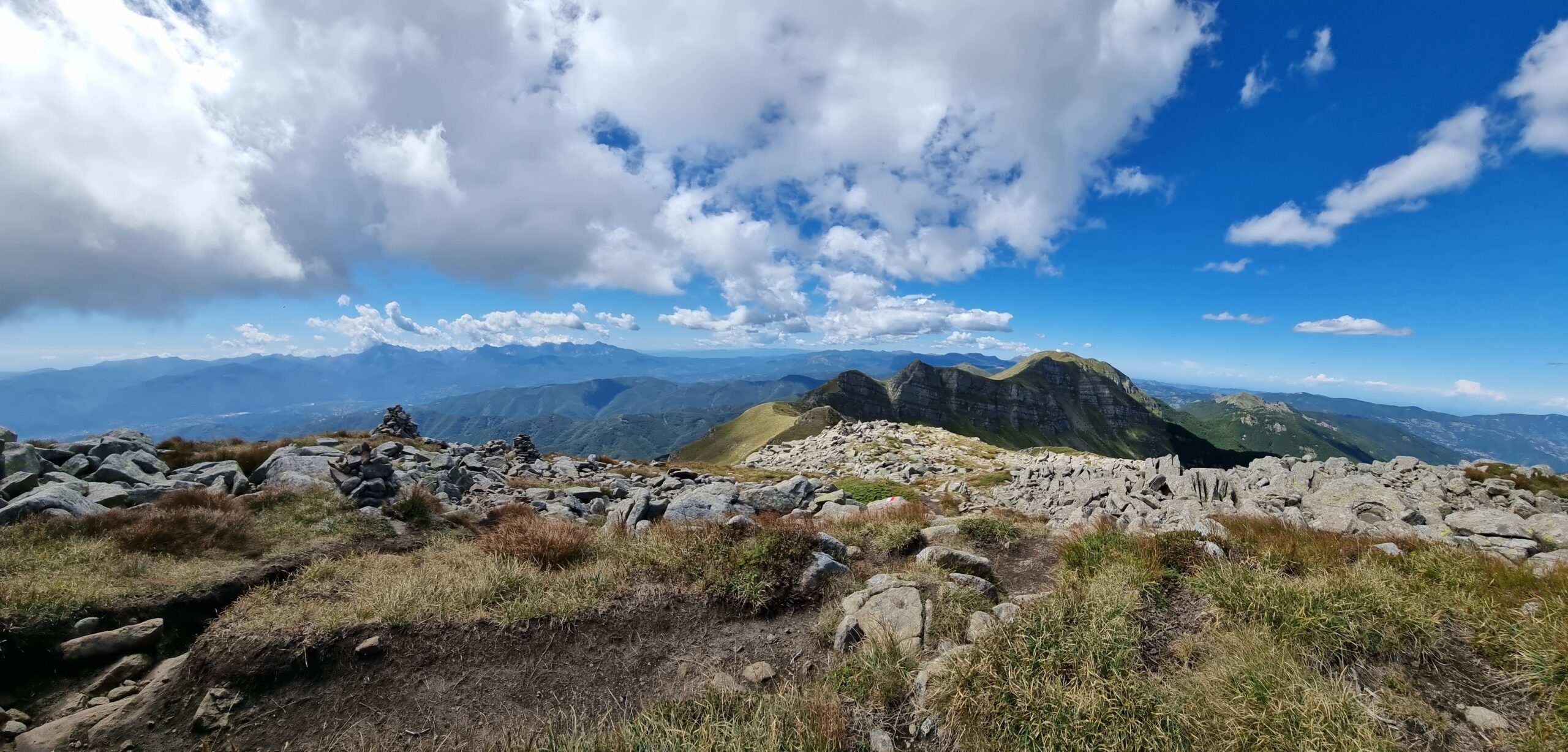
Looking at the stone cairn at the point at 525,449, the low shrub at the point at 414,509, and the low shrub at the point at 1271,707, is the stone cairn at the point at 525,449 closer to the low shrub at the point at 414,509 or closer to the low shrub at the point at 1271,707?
the low shrub at the point at 414,509

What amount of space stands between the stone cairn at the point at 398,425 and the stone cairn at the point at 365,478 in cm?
2170

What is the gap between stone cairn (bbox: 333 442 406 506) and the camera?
1474 cm

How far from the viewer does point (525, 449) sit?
35.0 meters

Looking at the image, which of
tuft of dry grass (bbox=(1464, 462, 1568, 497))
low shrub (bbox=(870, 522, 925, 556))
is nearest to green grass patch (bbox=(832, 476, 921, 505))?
low shrub (bbox=(870, 522, 925, 556))

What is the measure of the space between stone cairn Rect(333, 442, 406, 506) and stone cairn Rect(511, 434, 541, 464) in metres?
16.8

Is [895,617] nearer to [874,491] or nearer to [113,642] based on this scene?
[113,642]

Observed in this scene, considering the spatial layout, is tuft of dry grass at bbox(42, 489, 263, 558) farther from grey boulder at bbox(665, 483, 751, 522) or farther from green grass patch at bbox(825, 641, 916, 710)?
green grass patch at bbox(825, 641, 916, 710)

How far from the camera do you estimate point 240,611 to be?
7.86 metres

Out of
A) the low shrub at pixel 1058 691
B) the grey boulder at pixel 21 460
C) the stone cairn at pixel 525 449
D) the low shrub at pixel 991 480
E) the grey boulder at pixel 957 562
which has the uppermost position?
the grey boulder at pixel 21 460

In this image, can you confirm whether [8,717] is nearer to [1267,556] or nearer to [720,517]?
[720,517]

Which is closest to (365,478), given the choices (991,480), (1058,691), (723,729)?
(723,729)

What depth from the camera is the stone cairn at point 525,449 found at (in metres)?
33.4

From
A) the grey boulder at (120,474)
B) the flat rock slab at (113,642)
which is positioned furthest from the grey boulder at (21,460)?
the flat rock slab at (113,642)

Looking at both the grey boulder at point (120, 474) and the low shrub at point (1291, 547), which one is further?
the grey boulder at point (120, 474)
